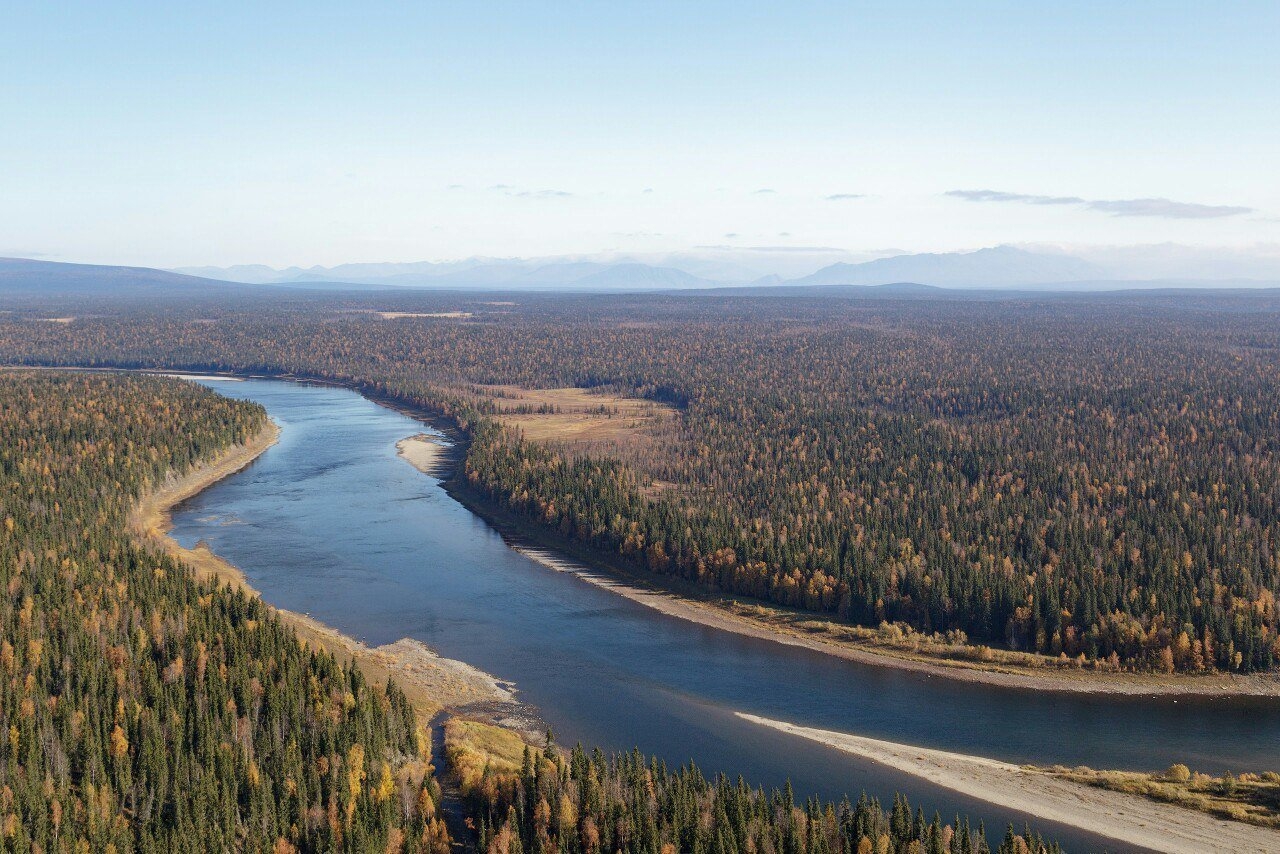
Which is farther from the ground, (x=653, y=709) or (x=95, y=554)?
(x=95, y=554)

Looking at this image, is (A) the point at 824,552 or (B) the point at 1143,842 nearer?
(B) the point at 1143,842

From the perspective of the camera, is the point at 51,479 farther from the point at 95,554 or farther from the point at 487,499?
the point at 487,499

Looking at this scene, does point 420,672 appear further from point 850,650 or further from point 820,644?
point 850,650

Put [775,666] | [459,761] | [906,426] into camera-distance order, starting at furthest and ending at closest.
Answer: [906,426] < [775,666] < [459,761]

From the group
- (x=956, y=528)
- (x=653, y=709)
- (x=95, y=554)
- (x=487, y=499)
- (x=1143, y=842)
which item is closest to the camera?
(x=1143, y=842)

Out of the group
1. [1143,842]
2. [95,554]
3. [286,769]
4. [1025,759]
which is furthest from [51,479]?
[1143,842]

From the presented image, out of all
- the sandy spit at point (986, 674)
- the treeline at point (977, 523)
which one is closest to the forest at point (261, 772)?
the sandy spit at point (986, 674)
